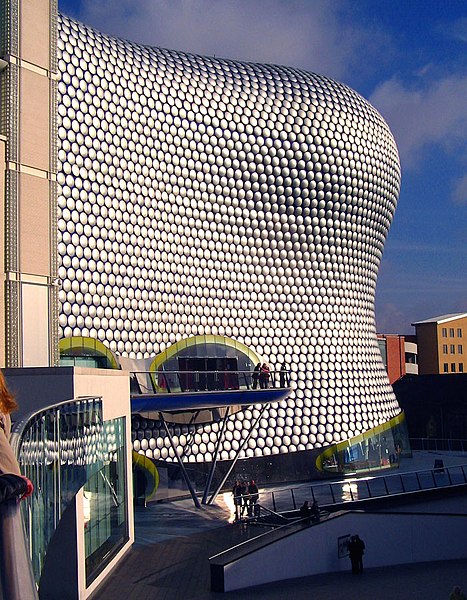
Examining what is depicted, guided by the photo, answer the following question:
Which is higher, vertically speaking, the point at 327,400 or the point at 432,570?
the point at 327,400

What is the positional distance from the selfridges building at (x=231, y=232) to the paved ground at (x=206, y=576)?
6012 mm

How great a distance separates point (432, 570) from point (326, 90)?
19648mm

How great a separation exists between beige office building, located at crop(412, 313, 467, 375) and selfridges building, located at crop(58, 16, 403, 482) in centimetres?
2681

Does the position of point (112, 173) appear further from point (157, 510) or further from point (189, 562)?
point (189, 562)

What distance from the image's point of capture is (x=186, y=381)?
22688 millimetres

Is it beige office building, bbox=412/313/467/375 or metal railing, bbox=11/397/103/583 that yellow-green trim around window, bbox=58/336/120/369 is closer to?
metal railing, bbox=11/397/103/583

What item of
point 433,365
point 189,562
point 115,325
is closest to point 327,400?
point 115,325

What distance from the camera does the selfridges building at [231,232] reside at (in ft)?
81.9

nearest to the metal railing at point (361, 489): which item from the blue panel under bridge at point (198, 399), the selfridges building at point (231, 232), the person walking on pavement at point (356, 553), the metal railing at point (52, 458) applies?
the person walking on pavement at point (356, 553)

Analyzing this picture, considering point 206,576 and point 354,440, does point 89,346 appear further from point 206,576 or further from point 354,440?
point 354,440

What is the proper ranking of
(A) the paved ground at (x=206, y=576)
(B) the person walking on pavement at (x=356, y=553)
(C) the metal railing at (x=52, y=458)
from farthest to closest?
(B) the person walking on pavement at (x=356, y=553) < (A) the paved ground at (x=206, y=576) < (C) the metal railing at (x=52, y=458)

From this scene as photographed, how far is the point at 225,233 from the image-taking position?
94.7 ft

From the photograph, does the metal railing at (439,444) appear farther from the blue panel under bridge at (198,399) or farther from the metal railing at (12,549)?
the metal railing at (12,549)

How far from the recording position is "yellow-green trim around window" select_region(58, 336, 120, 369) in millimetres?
23469
